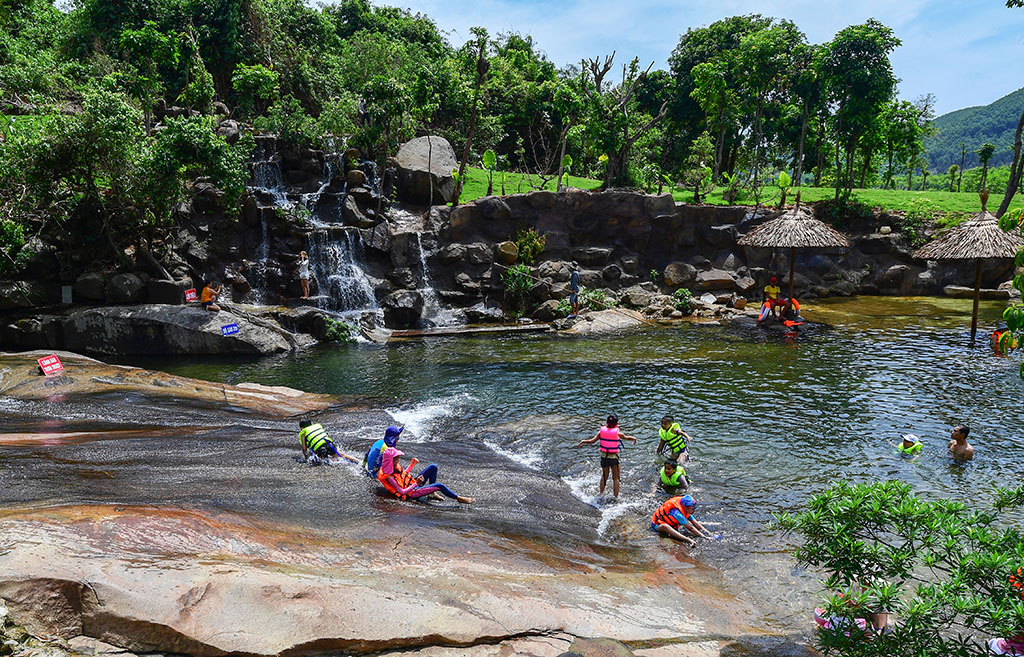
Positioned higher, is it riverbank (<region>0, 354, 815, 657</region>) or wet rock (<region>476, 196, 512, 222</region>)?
wet rock (<region>476, 196, 512, 222</region>)

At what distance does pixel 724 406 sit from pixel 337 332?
14.9 metres

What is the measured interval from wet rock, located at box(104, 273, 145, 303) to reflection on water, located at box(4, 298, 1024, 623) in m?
3.89

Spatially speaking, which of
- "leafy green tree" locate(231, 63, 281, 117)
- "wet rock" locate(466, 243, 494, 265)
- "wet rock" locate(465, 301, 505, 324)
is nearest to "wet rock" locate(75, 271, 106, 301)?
"wet rock" locate(465, 301, 505, 324)

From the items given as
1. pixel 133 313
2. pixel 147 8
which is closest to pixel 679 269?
pixel 133 313

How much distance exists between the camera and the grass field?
34.4m

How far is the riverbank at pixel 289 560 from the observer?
545cm

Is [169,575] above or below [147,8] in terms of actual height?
below

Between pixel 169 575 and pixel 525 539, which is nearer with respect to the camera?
pixel 169 575

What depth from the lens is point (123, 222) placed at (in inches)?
922

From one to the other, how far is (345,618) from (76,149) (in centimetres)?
2154

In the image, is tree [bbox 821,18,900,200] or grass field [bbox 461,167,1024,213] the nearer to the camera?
tree [bbox 821,18,900,200]

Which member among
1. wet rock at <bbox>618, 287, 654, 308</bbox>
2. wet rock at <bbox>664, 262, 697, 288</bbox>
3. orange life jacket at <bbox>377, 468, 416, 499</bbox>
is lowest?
orange life jacket at <bbox>377, 468, 416, 499</bbox>

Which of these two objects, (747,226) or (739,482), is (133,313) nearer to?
(739,482)

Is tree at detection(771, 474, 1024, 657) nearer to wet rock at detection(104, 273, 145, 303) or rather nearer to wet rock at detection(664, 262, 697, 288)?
wet rock at detection(104, 273, 145, 303)
